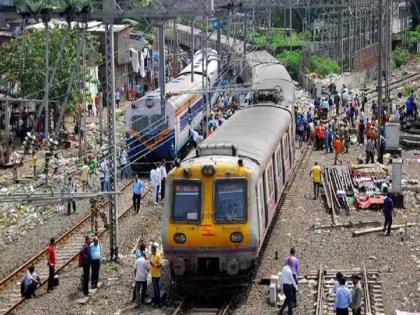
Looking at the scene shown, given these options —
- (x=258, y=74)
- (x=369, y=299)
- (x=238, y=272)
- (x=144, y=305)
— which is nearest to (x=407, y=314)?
(x=369, y=299)

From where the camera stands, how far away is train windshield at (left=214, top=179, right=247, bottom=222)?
16.4 m

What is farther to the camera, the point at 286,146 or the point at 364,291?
the point at 286,146

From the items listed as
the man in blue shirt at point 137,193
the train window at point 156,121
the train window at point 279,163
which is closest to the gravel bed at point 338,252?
the train window at point 279,163

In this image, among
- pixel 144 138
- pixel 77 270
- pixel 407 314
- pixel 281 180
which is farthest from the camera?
pixel 144 138

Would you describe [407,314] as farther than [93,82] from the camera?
No

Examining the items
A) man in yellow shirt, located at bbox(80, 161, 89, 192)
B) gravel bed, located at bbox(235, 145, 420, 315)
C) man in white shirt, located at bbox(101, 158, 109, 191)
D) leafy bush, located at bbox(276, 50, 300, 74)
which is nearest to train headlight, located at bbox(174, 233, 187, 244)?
gravel bed, located at bbox(235, 145, 420, 315)

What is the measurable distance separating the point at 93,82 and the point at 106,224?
1917cm

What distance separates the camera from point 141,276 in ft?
54.4

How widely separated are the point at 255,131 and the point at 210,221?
5.14m

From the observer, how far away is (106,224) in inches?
917

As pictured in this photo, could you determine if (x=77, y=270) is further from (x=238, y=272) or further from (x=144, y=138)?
(x=144, y=138)

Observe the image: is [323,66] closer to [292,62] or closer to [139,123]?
[292,62]

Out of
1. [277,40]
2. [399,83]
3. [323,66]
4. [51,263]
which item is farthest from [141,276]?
[277,40]

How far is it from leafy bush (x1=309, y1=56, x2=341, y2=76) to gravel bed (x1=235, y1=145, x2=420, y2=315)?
110ft
